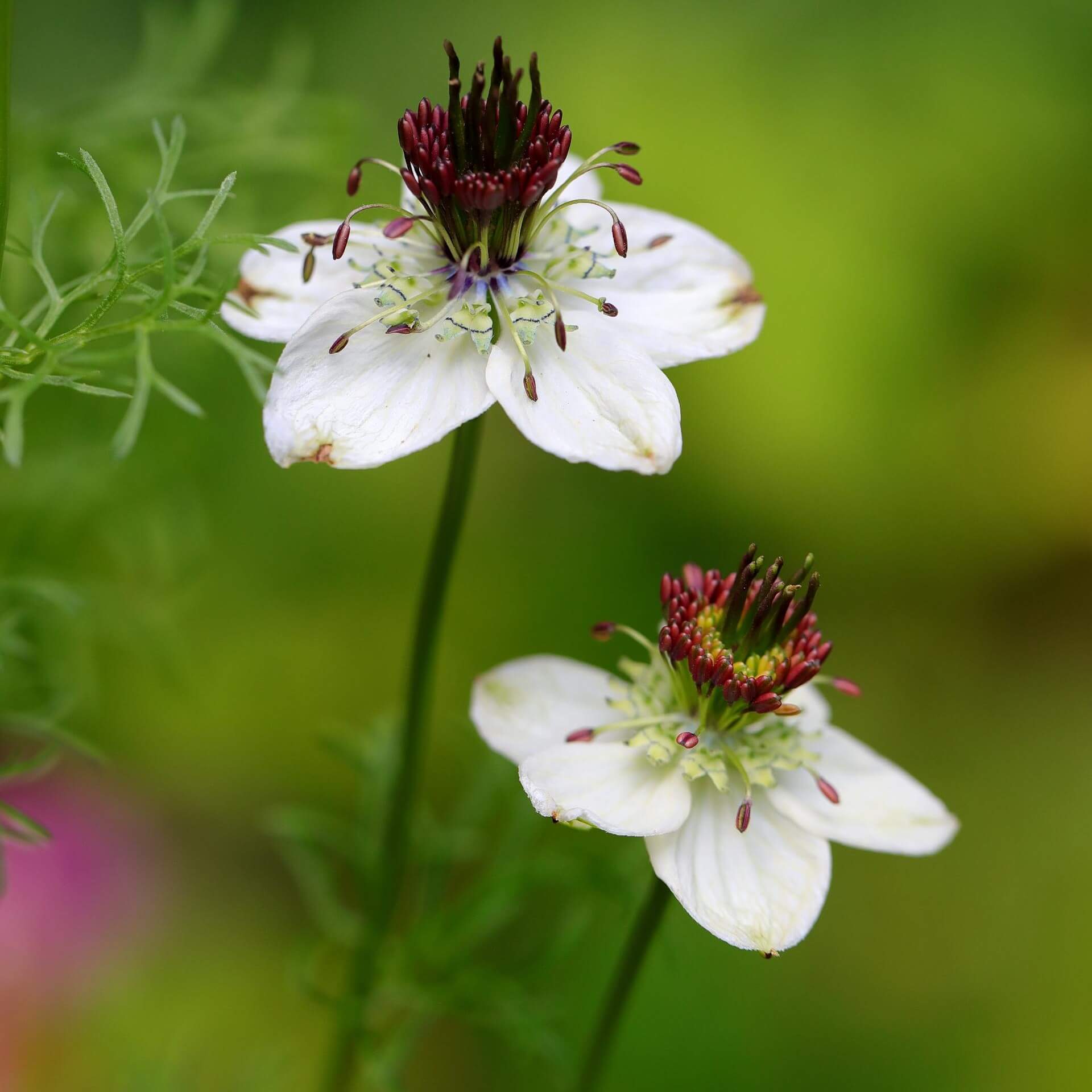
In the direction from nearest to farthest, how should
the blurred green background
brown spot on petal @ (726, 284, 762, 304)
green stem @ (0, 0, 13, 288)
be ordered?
green stem @ (0, 0, 13, 288)
brown spot on petal @ (726, 284, 762, 304)
the blurred green background

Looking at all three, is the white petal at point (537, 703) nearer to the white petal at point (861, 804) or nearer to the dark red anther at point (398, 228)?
the white petal at point (861, 804)

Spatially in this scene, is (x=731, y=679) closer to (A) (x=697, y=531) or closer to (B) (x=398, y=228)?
(B) (x=398, y=228)

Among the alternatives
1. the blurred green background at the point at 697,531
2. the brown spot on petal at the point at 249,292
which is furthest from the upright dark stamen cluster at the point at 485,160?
the blurred green background at the point at 697,531

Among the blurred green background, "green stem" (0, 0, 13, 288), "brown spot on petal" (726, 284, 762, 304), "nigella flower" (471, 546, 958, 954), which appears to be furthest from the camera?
the blurred green background

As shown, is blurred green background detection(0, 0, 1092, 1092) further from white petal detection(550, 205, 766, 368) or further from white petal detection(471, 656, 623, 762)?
white petal detection(550, 205, 766, 368)

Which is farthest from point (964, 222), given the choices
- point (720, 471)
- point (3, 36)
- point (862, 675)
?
point (3, 36)

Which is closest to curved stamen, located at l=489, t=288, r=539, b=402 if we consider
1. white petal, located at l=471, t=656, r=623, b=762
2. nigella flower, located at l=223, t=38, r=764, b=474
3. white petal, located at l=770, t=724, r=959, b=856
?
nigella flower, located at l=223, t=38, r=764, b=474

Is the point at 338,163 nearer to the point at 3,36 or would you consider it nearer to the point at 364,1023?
the point at 3,36

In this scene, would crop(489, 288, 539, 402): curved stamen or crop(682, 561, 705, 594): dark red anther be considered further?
crop(682, 561, 705, 594): dark red anther
